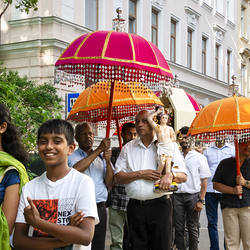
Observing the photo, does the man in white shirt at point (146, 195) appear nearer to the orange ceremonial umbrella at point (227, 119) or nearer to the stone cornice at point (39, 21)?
the orange ceremonial umbrella at point (227, 119)

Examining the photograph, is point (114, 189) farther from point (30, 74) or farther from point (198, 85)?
point (198, 85)

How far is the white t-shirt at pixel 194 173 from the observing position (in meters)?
6.98

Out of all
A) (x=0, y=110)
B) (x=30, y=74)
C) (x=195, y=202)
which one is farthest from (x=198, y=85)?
(x=0, y=110)

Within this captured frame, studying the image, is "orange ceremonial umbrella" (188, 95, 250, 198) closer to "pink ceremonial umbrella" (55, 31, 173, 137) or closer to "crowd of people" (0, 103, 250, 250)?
"crowd of people" (0, 103, 250, 250)

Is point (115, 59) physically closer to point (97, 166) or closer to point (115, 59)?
point (115, 59)

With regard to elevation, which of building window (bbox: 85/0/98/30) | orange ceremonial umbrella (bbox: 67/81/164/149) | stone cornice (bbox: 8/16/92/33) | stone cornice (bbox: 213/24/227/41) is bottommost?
orange ceremonial umbrella (bbox: 67/81/164/149)

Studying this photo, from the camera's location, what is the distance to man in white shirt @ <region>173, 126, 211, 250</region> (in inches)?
268

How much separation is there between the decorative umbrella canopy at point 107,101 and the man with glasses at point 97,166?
59cm

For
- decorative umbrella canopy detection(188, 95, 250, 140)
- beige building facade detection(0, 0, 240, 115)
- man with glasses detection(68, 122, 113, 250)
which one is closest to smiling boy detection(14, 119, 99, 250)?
man with glasses detection(68, 122, 113, 250)

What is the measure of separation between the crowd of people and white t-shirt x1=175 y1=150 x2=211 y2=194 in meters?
0.02

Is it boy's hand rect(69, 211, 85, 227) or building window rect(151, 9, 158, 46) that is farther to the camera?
building window rect(151, 9, 158, 46)

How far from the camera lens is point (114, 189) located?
635 cm

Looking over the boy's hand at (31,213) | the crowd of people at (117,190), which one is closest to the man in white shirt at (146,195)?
the crowd of people at (117,190)

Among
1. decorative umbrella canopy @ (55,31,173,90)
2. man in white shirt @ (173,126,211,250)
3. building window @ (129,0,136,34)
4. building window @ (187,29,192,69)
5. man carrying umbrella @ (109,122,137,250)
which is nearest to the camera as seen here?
decorative umbrella canopy @ (55,31,173,90)
